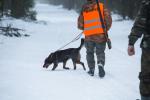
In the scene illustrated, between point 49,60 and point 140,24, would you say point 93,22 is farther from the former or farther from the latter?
point 140,24

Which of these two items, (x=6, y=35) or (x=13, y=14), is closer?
(x=6, y=35)

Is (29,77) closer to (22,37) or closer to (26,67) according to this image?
(26,67)

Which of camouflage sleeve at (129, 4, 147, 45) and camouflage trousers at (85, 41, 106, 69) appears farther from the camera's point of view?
camouflage trousers at (85, 41, 106, 69)

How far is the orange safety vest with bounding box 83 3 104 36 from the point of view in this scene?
31.3 feet

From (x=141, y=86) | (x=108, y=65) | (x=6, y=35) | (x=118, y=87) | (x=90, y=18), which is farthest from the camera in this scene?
(x=6, y=35)

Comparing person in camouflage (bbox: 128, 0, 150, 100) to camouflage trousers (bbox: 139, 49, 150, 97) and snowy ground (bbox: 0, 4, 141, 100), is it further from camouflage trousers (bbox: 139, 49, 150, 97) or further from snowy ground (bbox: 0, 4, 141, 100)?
snowy ground (bbox: 0, 4, 141, 100)

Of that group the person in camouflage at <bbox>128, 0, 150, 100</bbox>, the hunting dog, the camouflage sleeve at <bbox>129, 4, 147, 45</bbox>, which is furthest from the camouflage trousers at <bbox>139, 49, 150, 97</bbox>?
the hunting dog

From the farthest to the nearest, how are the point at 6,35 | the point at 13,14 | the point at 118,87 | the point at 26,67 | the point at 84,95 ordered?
the point at 13,14, the point at 6,35, the point at 26,67, the point at 118,87, the point at 84,95

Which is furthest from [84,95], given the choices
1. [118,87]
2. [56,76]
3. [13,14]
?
[13,14]

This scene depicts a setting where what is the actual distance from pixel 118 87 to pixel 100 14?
5.80 ft

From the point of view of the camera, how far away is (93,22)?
31.6 feet

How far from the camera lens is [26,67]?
11562 millimetres

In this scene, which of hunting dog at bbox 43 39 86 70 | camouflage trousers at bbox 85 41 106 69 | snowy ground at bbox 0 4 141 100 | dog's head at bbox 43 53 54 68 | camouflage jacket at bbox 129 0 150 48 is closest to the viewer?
camouflage jacket at bbox 129 0 150 48

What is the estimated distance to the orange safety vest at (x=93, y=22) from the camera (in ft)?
31.3
